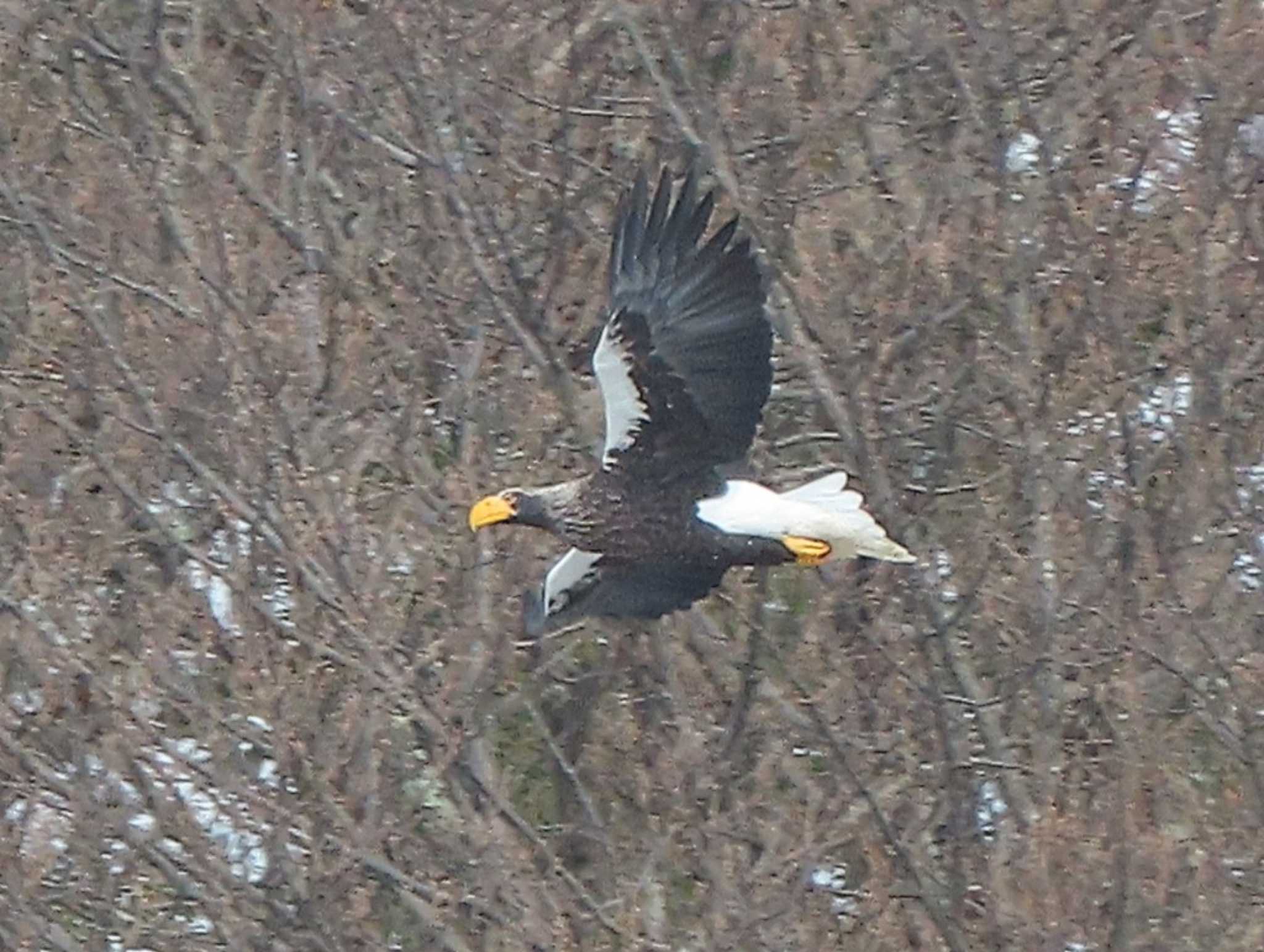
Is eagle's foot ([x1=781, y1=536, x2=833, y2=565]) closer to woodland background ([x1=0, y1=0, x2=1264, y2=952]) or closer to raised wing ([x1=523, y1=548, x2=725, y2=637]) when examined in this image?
raised wing ([x1=523, y1=548, x2=725, y2=637])

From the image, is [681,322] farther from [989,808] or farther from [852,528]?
[989,808]

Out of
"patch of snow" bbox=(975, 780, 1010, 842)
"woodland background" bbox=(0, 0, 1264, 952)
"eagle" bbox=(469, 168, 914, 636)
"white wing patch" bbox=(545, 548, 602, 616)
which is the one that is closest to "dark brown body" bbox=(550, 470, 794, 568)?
"eagle" bbox=(469, 168, 914, 636)

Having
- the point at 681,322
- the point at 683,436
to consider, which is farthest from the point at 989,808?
the point at 681,322

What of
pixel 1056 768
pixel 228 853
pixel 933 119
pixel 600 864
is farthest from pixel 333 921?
pixel 933 119

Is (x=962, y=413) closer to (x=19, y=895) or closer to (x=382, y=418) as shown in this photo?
(x=382, y=418)

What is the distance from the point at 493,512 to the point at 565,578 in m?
0.36

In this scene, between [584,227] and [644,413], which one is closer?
[644,413]

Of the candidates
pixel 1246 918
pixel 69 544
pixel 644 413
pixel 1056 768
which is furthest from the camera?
pixel 69 544

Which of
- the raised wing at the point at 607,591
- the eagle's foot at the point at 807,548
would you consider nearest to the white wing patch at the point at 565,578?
the raised wing at the point at 607,591

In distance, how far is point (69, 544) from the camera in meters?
9.84

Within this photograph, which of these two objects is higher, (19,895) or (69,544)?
(69,544)

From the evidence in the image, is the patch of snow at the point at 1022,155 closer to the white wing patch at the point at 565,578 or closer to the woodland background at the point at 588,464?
the woodland background at the point at 588,464

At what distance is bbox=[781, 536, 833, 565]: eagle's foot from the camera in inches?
314

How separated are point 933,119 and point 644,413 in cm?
265
